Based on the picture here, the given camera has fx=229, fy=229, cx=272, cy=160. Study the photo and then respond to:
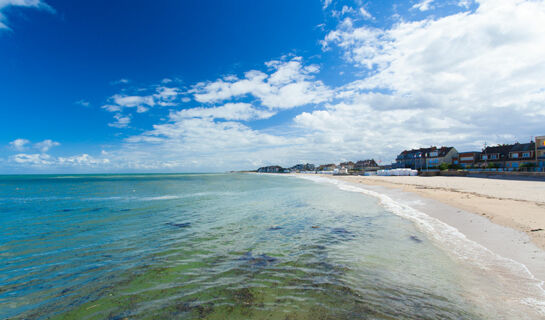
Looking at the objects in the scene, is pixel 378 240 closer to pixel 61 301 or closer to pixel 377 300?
pixel 377 300

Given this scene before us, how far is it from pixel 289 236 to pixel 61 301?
7.81m

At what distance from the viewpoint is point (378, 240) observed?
9.68 m

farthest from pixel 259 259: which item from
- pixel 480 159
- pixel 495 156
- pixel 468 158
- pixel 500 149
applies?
pixel 468 158

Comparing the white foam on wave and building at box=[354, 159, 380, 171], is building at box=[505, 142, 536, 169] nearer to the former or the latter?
building at box=[354, 159, 380, 171]

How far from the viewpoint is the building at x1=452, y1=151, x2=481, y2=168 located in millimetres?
82812

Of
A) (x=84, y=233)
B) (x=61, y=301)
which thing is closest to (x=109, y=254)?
(x=61, y=301)

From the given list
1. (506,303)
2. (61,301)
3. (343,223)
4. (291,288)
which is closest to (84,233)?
(61,301)

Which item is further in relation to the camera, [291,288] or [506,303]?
[291,288]

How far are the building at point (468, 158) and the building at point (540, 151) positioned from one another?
61.6 ft

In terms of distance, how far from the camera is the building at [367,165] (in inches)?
5836

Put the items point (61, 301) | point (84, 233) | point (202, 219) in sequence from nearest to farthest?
point (61, 301) → point (84, 233) → point (202, 219)

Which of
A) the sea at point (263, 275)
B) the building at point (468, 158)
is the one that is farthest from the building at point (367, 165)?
the sea at point (263, 275)

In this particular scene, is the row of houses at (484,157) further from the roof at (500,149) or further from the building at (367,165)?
the building at (367,165)

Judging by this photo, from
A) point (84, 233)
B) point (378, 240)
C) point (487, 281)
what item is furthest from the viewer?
point (84, 233)
